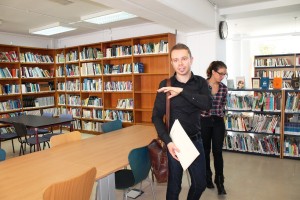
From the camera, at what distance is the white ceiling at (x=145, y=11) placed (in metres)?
3.08

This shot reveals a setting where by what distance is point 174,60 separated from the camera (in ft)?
5.71

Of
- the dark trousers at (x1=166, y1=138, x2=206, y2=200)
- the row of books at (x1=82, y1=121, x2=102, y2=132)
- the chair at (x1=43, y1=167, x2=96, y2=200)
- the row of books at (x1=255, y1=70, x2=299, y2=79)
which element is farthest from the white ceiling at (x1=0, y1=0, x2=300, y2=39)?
the row of books at (x1=82, y1=121, x2=102, y2=132)

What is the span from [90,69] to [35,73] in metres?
1.63

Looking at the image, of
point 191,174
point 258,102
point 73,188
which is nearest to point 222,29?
point 258,102

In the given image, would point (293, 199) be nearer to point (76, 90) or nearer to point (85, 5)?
point (85, 5)

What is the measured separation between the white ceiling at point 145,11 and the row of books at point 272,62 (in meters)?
2.26

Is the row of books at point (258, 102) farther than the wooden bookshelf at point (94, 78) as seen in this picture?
No

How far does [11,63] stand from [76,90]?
1.76 metres

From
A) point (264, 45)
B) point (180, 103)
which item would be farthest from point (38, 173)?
point (264, 45)

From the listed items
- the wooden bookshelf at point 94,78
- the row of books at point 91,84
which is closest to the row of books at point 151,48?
the wooden bookshelf at point 94,78

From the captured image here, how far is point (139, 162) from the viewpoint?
2.17m

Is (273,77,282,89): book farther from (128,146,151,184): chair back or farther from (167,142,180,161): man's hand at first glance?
(167,142,180,161): man's hand

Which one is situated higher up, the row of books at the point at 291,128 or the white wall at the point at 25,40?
the white wall at the point at 25,40

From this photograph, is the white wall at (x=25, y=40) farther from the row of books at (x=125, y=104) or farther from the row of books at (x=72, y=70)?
the row of books at (x=125, y=104)
